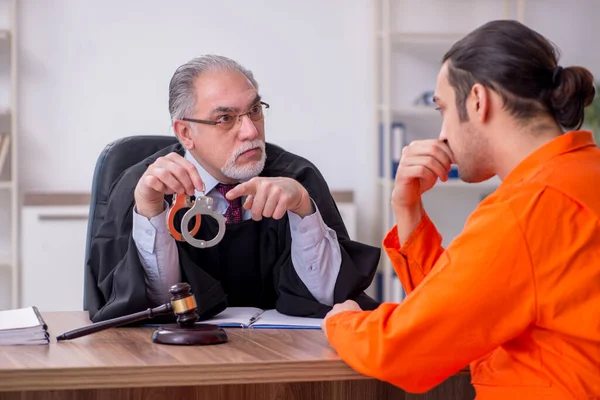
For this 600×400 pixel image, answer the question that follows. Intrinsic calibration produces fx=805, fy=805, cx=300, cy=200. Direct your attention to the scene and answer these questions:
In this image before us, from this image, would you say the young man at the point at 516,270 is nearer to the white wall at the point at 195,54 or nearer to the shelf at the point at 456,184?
the shelf at the point at 456,184

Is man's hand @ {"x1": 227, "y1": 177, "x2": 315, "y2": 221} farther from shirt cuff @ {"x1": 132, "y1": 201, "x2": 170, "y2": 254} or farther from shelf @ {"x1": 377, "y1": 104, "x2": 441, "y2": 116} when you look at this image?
shelf @ {"x1": 377, "y1": 104, "x2": 441, "y2": 116}

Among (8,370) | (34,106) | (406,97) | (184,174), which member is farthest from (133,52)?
(8,370)

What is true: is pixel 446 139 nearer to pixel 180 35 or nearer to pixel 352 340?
pixel 352 340

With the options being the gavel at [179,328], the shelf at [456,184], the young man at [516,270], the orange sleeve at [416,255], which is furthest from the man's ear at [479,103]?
the shelf at [456,184]

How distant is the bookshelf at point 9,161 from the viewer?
403 centimetres

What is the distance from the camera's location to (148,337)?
4.91 ft

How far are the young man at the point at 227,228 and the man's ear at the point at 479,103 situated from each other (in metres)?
0.49

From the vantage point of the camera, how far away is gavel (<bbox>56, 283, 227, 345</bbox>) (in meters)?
1.42

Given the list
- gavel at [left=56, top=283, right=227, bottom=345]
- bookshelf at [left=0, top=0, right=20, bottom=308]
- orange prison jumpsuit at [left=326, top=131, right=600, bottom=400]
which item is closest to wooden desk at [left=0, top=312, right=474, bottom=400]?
gavel at [left=56, top=283, right=227, bottom=345]

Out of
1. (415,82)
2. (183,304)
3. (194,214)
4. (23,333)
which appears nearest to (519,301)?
(183,304)

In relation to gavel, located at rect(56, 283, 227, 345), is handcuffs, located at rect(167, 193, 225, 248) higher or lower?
higher

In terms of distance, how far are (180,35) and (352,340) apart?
342 centimetres

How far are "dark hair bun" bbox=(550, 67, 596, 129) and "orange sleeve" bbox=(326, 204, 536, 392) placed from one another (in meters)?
0.23

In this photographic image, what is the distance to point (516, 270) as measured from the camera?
120 cm
